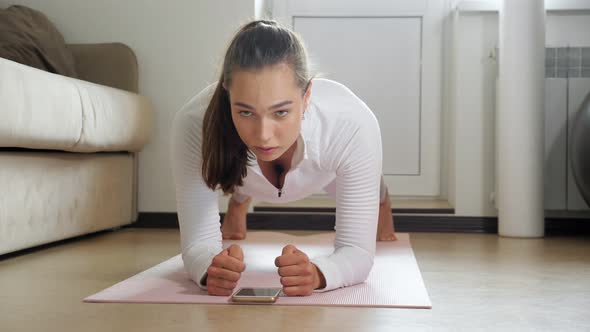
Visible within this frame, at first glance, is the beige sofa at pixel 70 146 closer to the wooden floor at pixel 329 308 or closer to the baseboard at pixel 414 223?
the wooden floor at pixel 329 308

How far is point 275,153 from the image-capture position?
1.24 metres

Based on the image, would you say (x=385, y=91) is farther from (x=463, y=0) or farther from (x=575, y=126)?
(x=575, y=126)

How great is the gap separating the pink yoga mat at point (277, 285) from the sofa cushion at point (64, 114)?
19.2 inches

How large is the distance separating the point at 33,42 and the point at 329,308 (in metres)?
1.69

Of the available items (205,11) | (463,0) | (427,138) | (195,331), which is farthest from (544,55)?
(195,331)

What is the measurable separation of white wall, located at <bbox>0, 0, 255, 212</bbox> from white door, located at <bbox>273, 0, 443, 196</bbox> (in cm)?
54

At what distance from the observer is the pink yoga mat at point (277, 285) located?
1325mm

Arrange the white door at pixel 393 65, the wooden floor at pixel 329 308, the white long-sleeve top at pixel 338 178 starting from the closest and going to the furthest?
the wooden floor at pixel 329 308 → the white long-sleeve top at pixel 338 178 → the white door at pixel 393 65

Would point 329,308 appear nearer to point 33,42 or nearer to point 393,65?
point 33,42

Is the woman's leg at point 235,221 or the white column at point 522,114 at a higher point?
the white column at point 522,114

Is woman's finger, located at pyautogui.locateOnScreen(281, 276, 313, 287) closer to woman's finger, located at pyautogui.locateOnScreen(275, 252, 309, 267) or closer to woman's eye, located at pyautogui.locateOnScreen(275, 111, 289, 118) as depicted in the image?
woman's finger, located at pyautogui.locateOnScreen(275, 252, 309, 267)

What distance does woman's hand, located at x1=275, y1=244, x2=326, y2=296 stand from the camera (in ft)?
4.19

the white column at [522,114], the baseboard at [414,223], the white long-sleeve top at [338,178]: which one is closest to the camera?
the white long-sleeve top at [338,178]

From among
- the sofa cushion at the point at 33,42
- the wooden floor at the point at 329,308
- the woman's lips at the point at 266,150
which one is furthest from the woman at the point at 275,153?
the sofa cushion at the point at 33,42
